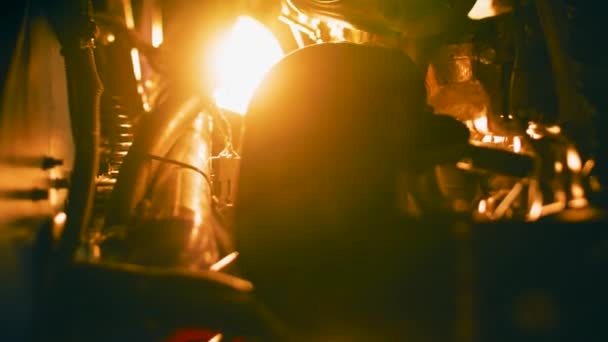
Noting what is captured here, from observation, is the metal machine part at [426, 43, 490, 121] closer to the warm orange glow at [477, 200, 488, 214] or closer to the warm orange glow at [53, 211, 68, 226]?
the warm orange glow at [477, 200, 488, 214]

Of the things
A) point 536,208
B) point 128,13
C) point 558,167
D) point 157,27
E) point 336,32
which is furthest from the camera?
point 336,32

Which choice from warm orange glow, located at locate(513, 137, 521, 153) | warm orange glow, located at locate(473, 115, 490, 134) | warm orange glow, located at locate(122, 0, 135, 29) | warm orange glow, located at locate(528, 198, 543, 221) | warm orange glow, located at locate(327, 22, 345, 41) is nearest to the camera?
warm orange glow, located at locate(528, 198, 543, 221)

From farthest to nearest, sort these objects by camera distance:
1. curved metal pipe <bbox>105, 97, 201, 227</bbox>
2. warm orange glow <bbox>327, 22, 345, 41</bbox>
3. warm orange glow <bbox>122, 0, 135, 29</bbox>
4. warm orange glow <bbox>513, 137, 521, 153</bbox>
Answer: warm orange glow <bbox>327, 22, 345, 41</bbox> < warm orange glow <bbox>513, 137, 521, 153</bbox> < warm orange glow <bbox>122, 0, 135, 29</bbox> < curved metal pipe <bbox>105, 97, 201, 227</bbox>

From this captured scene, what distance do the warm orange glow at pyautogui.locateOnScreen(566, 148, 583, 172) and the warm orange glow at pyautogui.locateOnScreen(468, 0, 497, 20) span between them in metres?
0.86

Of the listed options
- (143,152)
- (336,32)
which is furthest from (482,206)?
(143,152)

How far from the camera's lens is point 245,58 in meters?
2.33

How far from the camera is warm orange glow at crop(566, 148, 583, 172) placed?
1801 mm

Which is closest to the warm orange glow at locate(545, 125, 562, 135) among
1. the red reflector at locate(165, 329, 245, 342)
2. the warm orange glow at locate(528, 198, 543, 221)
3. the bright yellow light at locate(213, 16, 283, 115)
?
the warm orange glow at locate(528, 198, 543, 221)

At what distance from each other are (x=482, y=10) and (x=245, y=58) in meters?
1.09

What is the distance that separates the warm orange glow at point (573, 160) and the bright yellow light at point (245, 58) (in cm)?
121

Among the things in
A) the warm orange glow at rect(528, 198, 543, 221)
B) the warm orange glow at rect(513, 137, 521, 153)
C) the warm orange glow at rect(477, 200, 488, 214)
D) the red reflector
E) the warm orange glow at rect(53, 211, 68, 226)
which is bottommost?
the red reflector

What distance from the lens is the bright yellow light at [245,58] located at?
2.26 meters

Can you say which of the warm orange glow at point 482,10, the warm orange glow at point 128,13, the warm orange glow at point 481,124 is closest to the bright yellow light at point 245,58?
the warm orange glow at point 128,13

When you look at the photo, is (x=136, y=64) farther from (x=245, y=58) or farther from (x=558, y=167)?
(x=558, y=167)
